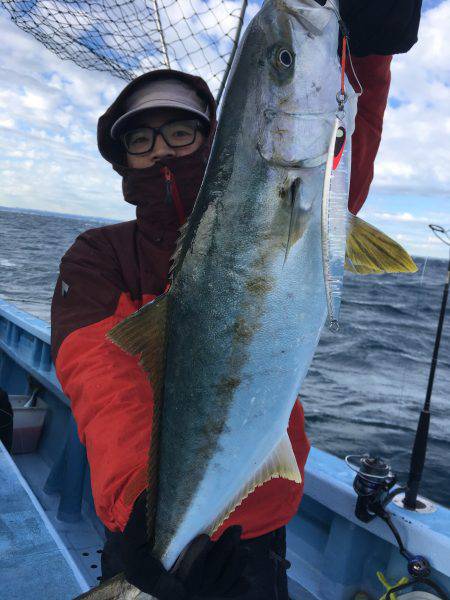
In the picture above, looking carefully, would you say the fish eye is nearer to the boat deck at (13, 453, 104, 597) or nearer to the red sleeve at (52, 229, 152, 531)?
the red sleeve at (52, 229, 152, 531)

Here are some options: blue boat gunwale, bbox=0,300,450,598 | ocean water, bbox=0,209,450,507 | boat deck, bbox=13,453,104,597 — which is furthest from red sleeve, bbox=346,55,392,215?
boat deck, bbox=13,453,104,597

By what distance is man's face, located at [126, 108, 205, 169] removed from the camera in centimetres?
267

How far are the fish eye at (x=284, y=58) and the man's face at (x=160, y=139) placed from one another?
3.20ft

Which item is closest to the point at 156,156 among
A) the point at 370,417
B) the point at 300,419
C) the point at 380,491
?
the point at 300,419

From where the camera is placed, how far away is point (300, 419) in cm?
261

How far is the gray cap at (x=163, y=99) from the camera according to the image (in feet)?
8.58

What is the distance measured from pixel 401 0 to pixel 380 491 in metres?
2.66

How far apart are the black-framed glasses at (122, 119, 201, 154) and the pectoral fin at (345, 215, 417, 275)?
124 centimetres

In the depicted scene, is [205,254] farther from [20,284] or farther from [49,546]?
[20,284]

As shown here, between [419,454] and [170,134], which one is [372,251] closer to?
[170,134]

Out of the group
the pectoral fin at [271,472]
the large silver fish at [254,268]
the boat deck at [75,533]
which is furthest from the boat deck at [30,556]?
the boat deck at [75,533]

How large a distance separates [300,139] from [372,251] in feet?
1.60

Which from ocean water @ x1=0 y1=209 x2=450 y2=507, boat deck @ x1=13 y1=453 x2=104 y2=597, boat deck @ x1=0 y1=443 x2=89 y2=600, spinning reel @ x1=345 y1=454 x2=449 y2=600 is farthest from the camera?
ocean water @ x1=0 y1=209 x2=450 y2=507

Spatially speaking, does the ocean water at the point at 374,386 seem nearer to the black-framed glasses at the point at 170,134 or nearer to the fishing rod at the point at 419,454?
the fishing rod at the point at 419,454
